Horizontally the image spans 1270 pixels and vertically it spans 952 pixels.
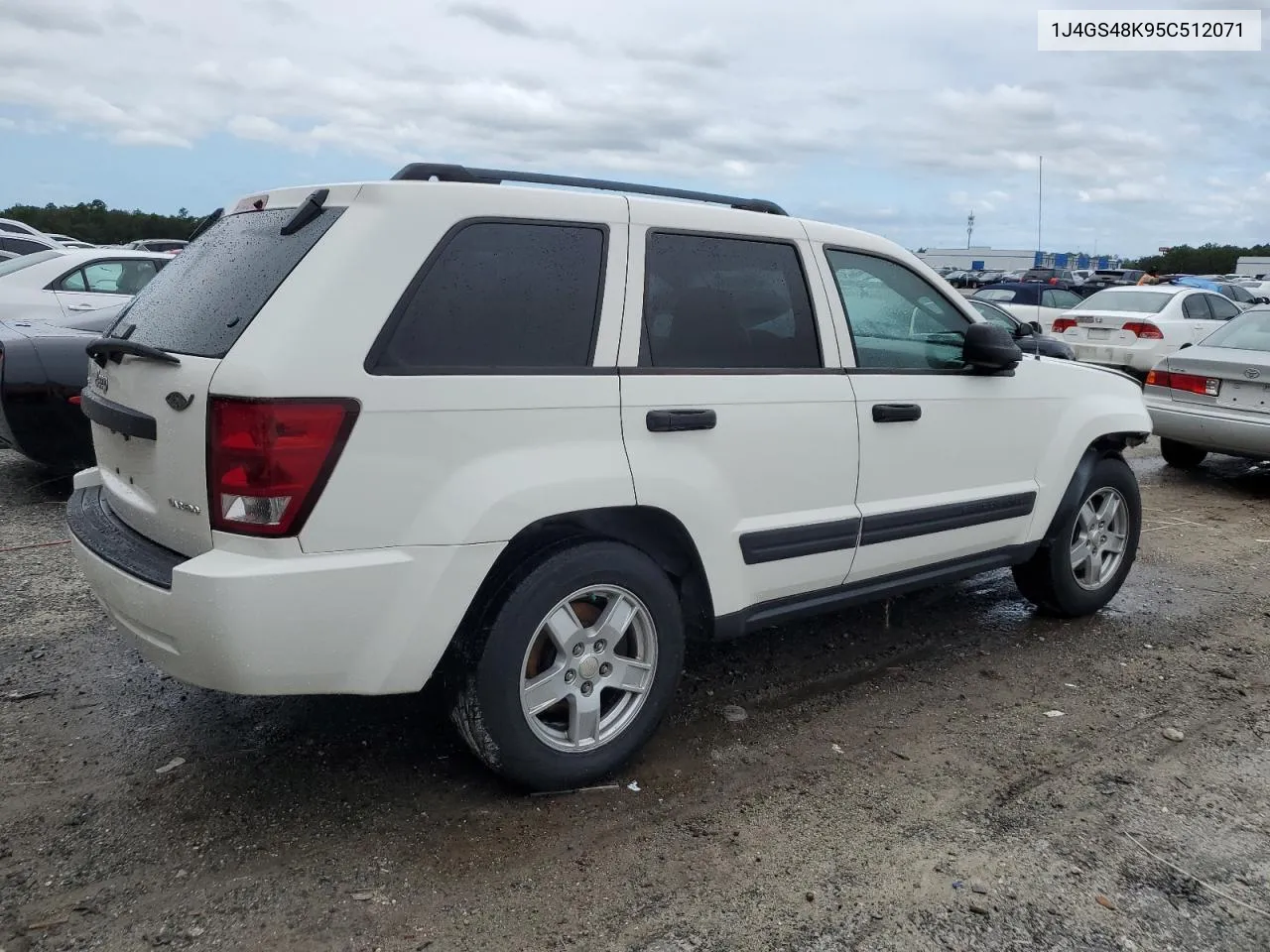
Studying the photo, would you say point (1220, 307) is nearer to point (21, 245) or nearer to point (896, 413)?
point (896, 413)

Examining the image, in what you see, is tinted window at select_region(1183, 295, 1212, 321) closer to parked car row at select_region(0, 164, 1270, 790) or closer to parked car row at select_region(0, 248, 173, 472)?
parked car row at select_region(0, 164, 1270, 790)

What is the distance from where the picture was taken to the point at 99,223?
42.9 m

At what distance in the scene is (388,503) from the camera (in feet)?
9.19

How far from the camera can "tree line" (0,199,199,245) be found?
41031 millimetres

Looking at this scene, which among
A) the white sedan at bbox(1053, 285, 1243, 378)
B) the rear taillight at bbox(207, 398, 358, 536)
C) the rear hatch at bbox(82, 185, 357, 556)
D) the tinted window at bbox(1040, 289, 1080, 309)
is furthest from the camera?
the tinted window at bbox(1040, 289, 1080, 309)

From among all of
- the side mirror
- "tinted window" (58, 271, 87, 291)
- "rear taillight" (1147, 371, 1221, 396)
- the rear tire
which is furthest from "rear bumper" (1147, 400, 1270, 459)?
"tinted window" (58, 271, 87, 291)

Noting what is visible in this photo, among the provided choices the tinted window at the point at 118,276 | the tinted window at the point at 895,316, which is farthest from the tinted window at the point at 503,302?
the tinted window at the point at 118,276

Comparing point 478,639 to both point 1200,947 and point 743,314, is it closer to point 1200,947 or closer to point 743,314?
point 743,314

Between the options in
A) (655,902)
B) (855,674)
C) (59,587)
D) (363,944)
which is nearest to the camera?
(363,944)

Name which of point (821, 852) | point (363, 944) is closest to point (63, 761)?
point (363, 944)

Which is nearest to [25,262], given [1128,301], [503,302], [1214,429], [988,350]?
[503,302]

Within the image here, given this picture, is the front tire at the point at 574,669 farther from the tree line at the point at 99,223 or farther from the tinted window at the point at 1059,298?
the tree line at the point at 99,223

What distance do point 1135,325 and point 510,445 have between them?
43.5ft

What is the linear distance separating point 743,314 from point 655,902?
195cm
